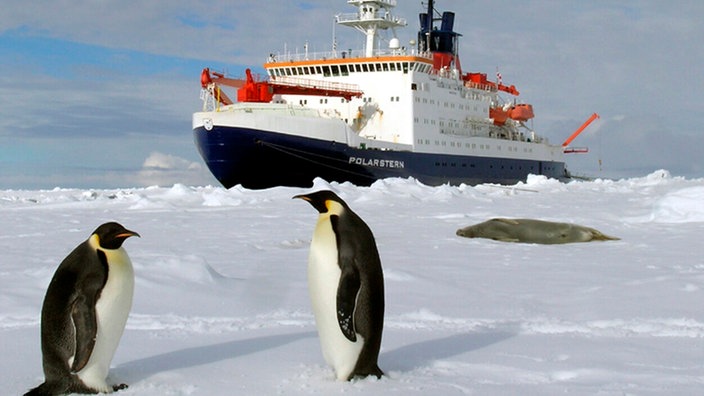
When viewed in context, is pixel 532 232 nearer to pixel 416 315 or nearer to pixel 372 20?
pixel 416 315

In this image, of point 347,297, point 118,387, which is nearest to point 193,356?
point 118,387

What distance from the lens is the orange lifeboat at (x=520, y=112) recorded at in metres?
34.8

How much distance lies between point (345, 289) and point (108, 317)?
3.14ft

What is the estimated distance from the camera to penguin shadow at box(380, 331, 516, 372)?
11.3 feet

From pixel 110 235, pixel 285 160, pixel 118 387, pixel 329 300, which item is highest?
pixel 285 160

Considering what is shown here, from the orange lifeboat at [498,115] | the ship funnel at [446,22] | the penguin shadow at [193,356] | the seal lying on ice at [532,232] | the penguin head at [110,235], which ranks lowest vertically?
the penguin shadow at [193,356]

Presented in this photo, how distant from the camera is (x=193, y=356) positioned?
3504 millimetres

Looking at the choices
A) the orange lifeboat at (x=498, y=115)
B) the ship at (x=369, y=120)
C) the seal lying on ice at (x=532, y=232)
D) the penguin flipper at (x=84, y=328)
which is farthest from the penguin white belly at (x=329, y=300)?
the orange lifeboat at (x=498, y=115)

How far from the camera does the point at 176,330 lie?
4086 millimetres

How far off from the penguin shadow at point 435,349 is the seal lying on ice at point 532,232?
5.15 m

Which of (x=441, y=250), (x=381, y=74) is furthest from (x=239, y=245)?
(x=381, y=74)

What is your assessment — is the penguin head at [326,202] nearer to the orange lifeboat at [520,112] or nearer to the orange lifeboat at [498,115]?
the orange lifeboat at [498,115]

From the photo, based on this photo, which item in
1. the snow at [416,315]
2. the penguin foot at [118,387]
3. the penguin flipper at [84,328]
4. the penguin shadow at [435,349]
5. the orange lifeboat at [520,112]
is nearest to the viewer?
the penguin flipper at [84,328]

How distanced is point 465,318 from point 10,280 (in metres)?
3.19
